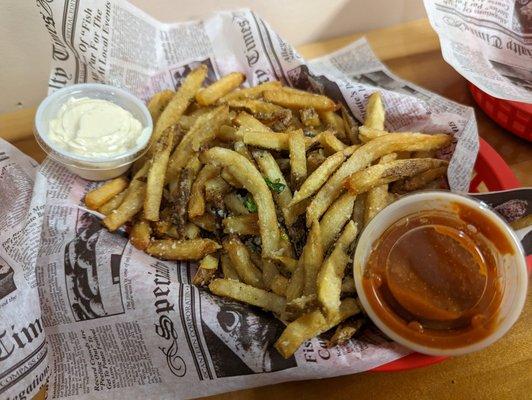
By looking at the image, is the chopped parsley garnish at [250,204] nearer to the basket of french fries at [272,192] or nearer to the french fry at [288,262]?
the basket of french fries at [272,192]

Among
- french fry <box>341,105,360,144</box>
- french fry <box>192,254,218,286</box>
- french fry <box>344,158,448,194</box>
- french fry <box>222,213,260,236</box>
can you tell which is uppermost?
french fry <box>344,158,448,194</box>

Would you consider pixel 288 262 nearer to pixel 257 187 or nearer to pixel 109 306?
pixel 257 187

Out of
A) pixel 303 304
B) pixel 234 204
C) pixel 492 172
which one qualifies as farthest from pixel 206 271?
pixel 492 172

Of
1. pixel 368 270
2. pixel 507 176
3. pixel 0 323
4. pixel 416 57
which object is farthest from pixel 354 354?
pixel 416 57

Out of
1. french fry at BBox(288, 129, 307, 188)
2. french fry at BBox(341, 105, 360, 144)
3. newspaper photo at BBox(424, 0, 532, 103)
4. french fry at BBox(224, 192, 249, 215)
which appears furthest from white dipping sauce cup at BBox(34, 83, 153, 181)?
newspaper photo at BBox(424, 0, 532, 103)

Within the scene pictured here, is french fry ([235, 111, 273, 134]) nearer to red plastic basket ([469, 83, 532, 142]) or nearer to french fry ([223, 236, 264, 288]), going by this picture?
french fry ([223, 236, 264, 288])

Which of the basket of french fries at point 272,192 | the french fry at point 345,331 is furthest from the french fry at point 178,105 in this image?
the french fry at point 345,331
